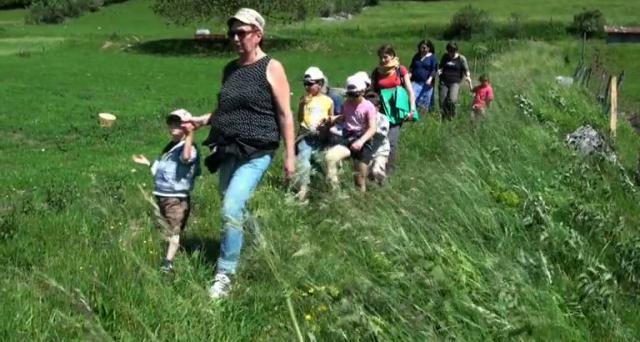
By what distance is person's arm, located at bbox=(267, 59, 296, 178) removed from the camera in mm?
5828

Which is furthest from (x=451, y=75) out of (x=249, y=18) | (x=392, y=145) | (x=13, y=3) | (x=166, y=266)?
(x=13, y=3)

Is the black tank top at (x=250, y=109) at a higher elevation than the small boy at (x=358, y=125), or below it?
higher

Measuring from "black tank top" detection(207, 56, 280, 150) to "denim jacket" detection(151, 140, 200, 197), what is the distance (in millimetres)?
543

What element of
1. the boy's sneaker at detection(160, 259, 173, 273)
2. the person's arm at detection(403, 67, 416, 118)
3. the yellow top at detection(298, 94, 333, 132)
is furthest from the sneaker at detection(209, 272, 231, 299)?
the person's arm at detection(403, 67, 416, 118)

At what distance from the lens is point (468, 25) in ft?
197

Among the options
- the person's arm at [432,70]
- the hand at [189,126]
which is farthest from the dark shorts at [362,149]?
the person's arm at [432,70]

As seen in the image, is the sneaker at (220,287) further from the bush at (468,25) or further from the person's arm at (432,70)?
the bush at (468,25)

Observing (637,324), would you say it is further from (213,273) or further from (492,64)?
(492,64)

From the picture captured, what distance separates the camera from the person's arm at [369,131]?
862cm

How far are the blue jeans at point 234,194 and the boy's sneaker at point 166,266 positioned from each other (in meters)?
0.33

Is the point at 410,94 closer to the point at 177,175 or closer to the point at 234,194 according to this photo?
the point at 177,175

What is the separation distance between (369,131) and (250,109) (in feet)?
9.87

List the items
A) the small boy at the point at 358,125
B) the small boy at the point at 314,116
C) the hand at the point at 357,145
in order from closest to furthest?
the hand at the point at 357,145
the small boy at the point at 358,125
the small boy at the point at 314,116

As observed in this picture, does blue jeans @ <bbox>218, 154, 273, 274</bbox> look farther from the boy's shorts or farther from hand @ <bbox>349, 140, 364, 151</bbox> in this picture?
hand @ <bbox>349, 140, 364, 151</bbox>
